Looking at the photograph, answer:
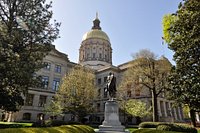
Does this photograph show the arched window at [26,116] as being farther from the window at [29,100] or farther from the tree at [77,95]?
the tree at [77,95]

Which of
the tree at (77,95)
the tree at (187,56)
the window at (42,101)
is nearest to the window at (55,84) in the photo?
the window at (42,101)

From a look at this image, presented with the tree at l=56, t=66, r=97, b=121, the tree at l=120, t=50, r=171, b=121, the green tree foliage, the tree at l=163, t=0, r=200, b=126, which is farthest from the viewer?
the green tree foliage

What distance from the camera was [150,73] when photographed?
29.9m

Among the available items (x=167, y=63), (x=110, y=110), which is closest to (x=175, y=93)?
(x=110, y=110)

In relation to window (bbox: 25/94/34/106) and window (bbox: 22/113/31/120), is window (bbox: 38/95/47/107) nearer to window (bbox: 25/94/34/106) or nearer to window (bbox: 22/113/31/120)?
window (bbox: 25/94/34/106)

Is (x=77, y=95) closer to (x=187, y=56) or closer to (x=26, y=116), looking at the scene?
(x=26, y=116)

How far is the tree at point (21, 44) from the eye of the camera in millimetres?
16844

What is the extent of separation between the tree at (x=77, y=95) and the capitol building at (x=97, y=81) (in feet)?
16.6

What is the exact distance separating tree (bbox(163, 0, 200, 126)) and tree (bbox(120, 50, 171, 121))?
1137 cm

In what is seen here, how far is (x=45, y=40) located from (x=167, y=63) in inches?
770

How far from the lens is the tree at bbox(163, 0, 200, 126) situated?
15.6 metres

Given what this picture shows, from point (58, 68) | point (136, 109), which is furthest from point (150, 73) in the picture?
point (58, 68)

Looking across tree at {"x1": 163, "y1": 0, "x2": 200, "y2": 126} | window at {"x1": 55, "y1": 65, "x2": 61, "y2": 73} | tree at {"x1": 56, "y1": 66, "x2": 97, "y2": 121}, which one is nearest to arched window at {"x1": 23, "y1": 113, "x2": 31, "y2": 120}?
tree at {"x1": 56, "y1": 66, "x2": 97, "y2": 121}

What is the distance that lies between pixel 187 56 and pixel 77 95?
2158 cm
